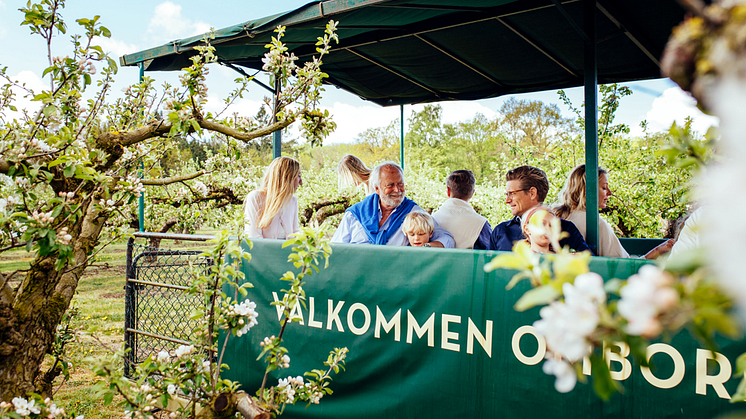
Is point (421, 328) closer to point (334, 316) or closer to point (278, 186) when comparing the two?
point (334, 316)

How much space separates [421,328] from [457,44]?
268 centimetres

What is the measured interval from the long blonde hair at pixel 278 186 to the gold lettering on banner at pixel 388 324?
149 cm

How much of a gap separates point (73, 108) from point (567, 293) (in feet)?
6.35

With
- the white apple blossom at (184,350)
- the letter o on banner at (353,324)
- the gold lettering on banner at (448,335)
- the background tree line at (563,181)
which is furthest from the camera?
the background tree line at (563,181)

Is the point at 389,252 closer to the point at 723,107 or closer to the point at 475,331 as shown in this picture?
the point at 475,331

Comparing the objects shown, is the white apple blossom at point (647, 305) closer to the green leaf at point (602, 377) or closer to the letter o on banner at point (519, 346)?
the green leaf at point (602, 377)

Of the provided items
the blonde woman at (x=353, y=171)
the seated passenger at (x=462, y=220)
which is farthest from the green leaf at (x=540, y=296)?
the blonde woman at (x=353, y=171)

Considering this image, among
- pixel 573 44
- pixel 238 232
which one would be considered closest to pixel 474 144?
pixel 573 44

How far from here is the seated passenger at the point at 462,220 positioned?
357cm

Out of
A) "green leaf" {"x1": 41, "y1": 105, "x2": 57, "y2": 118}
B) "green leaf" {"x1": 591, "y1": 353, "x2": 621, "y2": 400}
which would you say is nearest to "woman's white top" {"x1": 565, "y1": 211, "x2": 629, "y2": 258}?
"green leaf" {"x1": 591, "y1": 353, "x2": 621, "y2": 400}

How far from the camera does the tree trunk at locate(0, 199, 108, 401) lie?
1688 millimetres

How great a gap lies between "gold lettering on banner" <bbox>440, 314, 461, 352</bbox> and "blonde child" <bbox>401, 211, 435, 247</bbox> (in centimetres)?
96

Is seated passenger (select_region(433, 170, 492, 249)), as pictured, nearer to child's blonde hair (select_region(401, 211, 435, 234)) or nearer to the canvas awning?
child's blonde hair (select_region(401, 211, 435, 234))

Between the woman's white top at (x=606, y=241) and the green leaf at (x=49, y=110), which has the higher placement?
the green leaf at (x=49, y=110)
